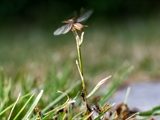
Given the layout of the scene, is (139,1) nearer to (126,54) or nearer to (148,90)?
(126,54)

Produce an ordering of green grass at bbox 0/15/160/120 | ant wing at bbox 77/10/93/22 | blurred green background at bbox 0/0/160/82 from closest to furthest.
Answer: ant wing at bbox 77/10/93/22 < green grass at bbox 0/15/160/120 < blurred green background at bbox 0/0/160/82

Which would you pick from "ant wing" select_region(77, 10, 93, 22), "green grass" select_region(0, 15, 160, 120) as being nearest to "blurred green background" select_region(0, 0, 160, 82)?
"green grass" select_region(0, 15, 160, 120)

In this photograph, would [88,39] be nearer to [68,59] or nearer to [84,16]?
[68,59]

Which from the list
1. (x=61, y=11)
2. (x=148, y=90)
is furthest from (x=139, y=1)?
(x=148, y=90)

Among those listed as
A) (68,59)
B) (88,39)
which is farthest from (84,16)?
(88,39)

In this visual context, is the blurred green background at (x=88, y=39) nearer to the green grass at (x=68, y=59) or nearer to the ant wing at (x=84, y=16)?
the green grass at (x=68, y=59)

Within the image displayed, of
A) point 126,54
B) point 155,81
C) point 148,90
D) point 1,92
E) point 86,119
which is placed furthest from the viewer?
point 126,54

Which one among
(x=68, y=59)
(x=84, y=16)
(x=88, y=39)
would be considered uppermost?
(x=84, y=16)

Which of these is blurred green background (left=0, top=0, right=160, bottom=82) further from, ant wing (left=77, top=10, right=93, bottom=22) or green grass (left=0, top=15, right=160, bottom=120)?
ant wing (left=77, top=10, right=93, bottom=22)
